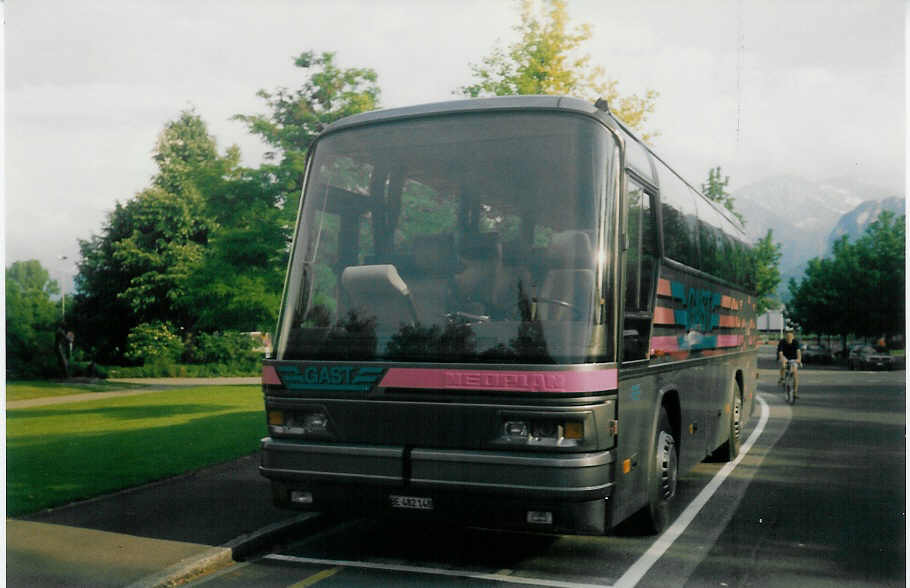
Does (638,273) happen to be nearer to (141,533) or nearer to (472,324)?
(472,324)

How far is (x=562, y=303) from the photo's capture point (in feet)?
19.3

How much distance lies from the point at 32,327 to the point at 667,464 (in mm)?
26996

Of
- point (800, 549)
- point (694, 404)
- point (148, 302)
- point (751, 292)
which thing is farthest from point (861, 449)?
point (148, 302)

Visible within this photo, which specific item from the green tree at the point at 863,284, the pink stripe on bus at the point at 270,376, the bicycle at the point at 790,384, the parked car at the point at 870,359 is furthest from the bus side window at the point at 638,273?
the green tree at the point at 863,284

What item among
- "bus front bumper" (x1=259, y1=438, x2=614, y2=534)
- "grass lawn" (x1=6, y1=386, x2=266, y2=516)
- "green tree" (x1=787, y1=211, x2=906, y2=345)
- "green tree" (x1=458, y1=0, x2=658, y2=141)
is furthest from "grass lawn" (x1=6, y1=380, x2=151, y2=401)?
"green tree" (x1=787, y1=211, x2=906, y2=345)

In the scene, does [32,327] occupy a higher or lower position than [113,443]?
higher

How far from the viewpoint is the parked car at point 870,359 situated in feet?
149

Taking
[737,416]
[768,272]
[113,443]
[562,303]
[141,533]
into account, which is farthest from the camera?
[768,272]

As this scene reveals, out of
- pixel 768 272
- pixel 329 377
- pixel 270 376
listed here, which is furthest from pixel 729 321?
pixel 768 272

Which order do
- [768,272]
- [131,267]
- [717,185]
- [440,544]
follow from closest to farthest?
[440,544], [131,267], [717,185], [768,272]

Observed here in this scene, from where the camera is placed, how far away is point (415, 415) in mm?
6051

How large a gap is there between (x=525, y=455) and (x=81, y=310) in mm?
37380

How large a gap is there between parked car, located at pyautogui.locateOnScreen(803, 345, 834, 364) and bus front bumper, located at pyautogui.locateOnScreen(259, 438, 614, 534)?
6303 centimetres

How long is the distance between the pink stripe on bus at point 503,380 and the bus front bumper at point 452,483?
407 mm
